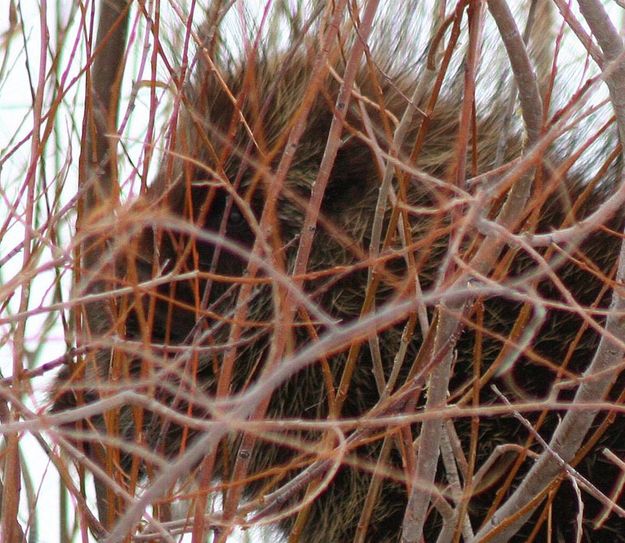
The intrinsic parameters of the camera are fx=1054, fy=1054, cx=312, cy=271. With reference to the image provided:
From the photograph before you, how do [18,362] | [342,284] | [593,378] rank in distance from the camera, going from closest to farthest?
1. [593,378]
2. [18,362]
3. [342,284]

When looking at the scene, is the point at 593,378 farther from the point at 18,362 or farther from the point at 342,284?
the point at 342,284

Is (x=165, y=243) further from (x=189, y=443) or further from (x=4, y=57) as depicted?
(x=4, y=57)

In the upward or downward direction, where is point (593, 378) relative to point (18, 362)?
downward

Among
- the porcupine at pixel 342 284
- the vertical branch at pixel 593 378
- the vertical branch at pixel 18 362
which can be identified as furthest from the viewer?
the porcupine at pixel 342 284

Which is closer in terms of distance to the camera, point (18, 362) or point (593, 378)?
point (593, 378)

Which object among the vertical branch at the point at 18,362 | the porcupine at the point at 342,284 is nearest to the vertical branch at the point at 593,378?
the vertical branch at the point at 18,362

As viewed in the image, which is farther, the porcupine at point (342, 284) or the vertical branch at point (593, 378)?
the porcupine at point (342, 284)

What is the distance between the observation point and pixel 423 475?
4.51 ft

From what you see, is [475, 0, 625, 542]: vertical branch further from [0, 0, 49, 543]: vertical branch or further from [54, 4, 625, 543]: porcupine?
[54, 4, 625, 543]: porcupine

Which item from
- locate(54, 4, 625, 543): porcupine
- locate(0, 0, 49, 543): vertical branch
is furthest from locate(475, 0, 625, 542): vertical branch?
locate(54, 4, 625, 543): porcupine

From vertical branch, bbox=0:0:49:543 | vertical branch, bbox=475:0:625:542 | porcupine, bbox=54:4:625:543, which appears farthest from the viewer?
porcupine, bbox=54:4:625:543

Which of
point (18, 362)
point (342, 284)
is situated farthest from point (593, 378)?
point (342, 284)

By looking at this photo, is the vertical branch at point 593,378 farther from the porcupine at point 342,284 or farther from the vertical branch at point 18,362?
the porcupine at point 342,284

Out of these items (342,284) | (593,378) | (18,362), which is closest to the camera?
(593,378)
